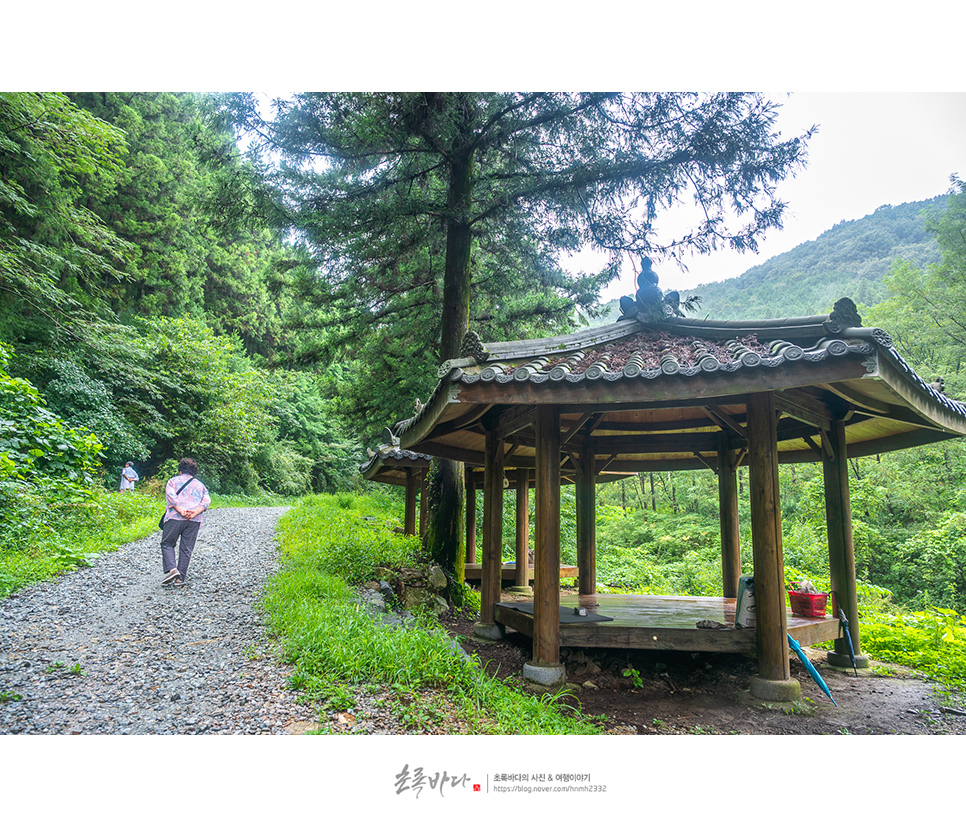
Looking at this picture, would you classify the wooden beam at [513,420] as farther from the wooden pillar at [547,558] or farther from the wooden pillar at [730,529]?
the wooden pillar at [730,529]

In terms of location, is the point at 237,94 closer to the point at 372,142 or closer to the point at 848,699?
the point at 372,142

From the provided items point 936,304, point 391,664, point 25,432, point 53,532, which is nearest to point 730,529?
point 391,664

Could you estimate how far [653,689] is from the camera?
462 cm

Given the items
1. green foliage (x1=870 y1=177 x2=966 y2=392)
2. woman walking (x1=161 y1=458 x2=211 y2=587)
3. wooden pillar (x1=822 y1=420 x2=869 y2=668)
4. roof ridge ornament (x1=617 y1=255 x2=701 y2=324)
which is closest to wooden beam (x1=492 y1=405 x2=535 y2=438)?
roof ridge ornament (x1=617 y1=255 x2=701 y2=324)

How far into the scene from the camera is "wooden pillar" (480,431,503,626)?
548 centimetres

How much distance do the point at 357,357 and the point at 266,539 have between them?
4.02 meters

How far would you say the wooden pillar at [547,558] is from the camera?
4203mm

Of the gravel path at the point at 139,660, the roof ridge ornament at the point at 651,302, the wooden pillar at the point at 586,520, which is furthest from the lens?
the wooden pillar at the point at 586,520

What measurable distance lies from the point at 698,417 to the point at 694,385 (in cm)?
311

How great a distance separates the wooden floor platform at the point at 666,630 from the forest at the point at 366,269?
242cm

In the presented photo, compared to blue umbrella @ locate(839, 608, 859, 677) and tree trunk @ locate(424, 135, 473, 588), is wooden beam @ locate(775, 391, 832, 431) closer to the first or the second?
blue umbrella @ locate(839, 608, 859, 677)

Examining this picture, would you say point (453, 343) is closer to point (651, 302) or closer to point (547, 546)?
point (651, 302)

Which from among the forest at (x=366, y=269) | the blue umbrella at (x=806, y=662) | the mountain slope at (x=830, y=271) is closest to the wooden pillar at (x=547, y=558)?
the blue umbrella at (x=806, y=662)
